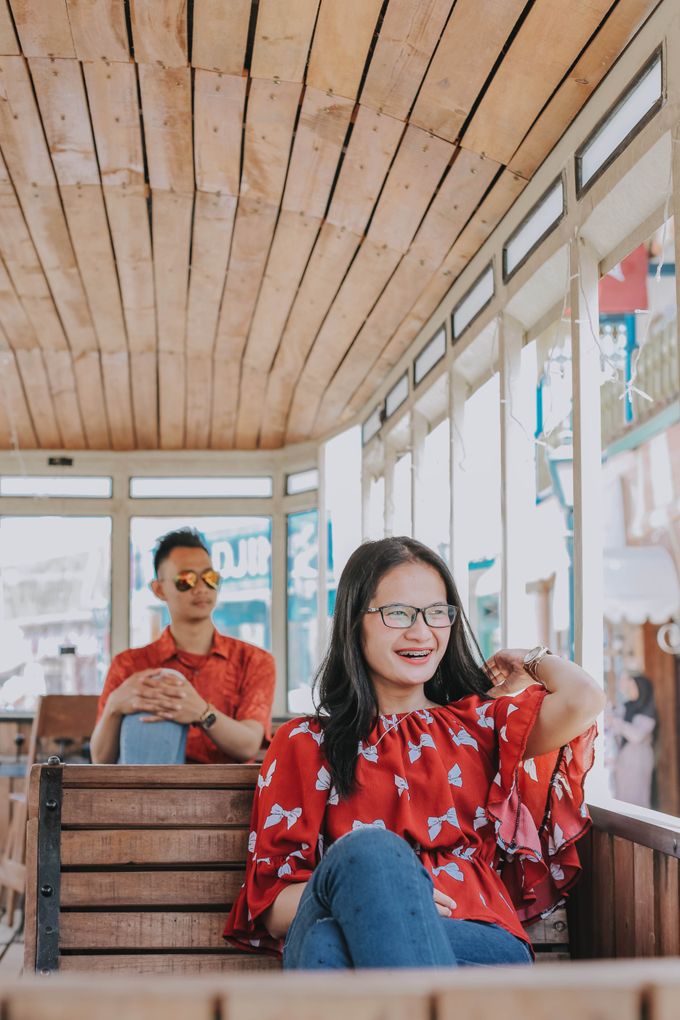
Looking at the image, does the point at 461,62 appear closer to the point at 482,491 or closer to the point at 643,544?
the point at 482,491

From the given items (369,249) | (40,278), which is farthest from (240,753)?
(40,278)

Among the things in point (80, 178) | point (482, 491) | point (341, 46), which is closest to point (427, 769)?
point (341, 46)

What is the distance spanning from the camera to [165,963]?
7.45ft

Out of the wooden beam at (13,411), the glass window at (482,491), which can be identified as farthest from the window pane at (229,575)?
the glass window at (482,491)

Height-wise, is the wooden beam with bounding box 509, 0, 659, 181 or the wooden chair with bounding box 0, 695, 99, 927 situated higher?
the wooden beam with bounding box 509, 0, 659, 181

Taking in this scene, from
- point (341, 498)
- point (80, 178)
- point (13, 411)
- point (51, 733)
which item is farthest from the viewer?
point (341, 498)

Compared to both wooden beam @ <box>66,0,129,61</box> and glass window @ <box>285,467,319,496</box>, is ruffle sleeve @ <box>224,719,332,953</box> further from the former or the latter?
glass window @ <box>285,467,319,496</box>

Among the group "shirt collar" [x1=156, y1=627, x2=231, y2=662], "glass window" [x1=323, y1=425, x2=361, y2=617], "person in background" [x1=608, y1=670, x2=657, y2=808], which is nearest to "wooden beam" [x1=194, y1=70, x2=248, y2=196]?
"shirt collar" [x1=156, y1=627, x2=231, y2=662]

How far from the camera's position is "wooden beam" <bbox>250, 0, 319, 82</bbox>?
309cm

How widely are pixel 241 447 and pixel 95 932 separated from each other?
6.37 m

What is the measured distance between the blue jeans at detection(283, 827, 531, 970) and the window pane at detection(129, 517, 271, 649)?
680cm

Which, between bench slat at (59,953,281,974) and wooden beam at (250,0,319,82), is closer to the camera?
bench slat at (59,953,281,974)

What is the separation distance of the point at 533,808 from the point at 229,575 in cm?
660

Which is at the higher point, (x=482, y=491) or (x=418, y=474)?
(x=418, y=474)
